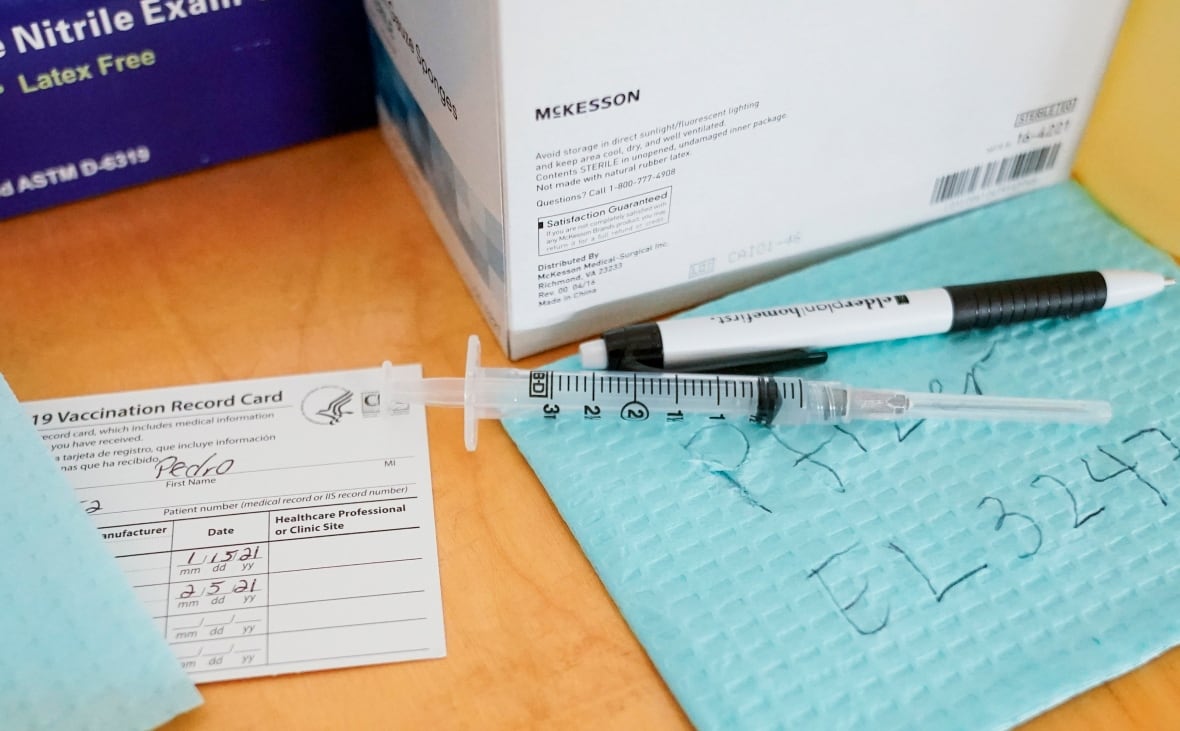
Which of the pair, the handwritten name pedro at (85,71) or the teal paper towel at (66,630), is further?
the handwritten name pedro at (85,71)

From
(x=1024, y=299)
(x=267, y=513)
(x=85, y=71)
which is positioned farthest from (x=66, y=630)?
(x=1024, y=299)

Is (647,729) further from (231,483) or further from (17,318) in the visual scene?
(17,318)

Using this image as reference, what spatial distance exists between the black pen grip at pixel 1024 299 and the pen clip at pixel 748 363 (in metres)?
0.07

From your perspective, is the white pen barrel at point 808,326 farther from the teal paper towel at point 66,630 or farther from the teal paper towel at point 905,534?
the teal paper towel at point 66,630

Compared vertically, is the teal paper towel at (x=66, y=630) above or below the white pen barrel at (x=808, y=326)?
below

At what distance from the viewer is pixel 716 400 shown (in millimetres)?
450

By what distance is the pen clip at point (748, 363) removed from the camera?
459 millimetres

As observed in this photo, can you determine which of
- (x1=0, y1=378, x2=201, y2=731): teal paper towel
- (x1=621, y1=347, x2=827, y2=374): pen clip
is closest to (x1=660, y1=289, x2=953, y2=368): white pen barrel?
(x1=621, y1=347, x2=827, y2=374): pen clip

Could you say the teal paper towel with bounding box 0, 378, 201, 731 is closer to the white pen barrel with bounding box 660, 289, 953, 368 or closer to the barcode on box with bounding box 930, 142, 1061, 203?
the white pen barrel with bounding box 660, 289, 953, 368

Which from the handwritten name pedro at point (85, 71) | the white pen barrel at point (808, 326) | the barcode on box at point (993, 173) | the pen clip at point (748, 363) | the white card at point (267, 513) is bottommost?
the white card at point (267, 513)

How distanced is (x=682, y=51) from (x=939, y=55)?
0.13m

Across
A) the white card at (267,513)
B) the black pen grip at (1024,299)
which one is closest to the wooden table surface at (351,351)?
the white card at (267,513)

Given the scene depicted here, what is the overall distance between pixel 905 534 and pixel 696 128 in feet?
0.57

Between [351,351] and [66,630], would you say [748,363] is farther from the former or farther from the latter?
[66,630]
